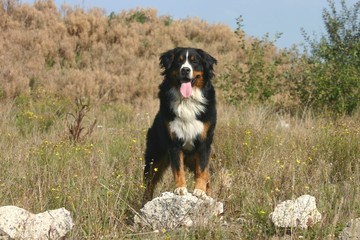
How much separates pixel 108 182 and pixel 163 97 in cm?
108

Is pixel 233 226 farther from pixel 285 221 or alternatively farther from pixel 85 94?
pixel 85 94

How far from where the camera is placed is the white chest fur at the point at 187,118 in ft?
19.0

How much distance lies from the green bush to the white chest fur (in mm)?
7061

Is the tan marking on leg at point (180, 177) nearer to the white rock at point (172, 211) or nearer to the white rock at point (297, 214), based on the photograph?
the white rock at point (172, 211)

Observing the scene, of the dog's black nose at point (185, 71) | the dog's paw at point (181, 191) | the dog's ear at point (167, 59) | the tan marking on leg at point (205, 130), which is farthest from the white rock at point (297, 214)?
the dog's ear at point (167, 59)

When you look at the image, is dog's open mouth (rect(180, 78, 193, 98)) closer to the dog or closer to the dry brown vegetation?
the dog

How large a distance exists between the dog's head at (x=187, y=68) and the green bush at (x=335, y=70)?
22.3 ft

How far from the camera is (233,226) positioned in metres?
5.02

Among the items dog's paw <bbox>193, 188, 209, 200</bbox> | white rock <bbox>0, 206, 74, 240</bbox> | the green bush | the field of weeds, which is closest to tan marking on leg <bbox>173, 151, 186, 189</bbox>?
dog's paw <bbox>193, 188, 209, 200</bbox>

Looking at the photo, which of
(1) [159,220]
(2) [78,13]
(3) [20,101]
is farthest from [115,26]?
(1) [159,220]

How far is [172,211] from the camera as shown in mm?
5160

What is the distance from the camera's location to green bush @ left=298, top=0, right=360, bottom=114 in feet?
41.4

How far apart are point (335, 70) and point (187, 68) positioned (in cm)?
829

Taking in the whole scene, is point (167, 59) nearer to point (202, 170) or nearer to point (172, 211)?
point (202, 170)
